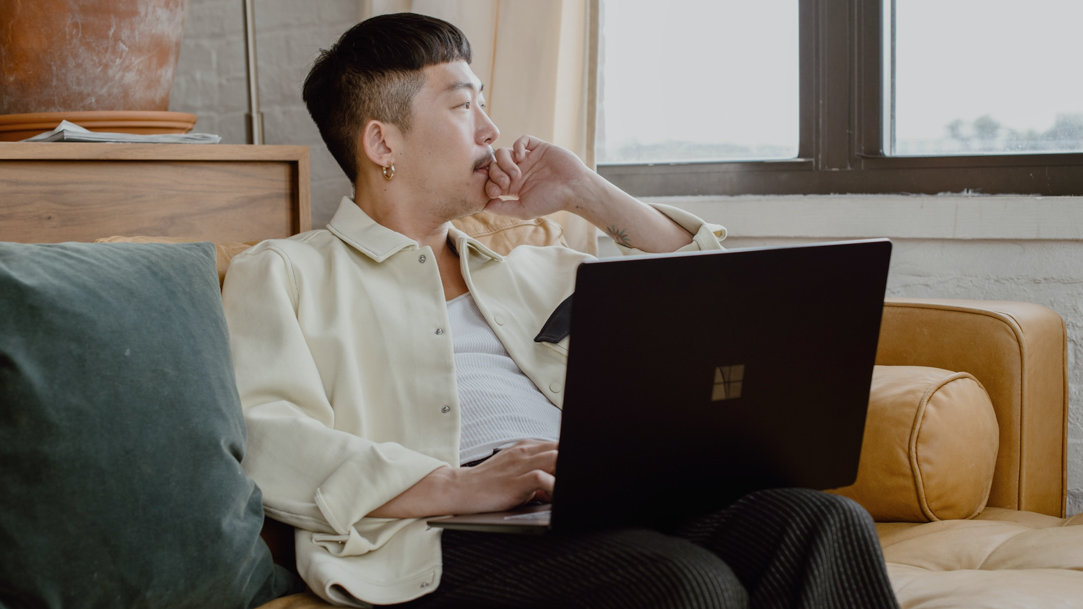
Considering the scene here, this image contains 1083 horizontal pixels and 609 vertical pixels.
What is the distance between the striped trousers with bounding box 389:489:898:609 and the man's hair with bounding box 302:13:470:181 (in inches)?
30.0

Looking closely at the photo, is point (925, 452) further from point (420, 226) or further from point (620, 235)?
point (420, 226)

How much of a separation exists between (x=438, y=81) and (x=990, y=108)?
3.51 ft

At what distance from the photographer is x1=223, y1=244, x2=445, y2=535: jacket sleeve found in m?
1.20

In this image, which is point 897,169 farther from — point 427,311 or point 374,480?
point 374,480

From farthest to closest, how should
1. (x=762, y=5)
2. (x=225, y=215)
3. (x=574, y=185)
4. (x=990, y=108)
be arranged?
(x=762, y=5)
(x=990, y=108)
(x=225, y=215)
(x=574, y=185)

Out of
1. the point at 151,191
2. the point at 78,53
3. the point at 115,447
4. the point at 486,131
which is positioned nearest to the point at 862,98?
the point at 486,131

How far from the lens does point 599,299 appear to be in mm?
909

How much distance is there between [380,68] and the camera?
63.4 inches

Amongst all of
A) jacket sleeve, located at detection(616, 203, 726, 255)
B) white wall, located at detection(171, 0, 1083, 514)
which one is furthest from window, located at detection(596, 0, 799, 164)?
jacket sleeve, located at detection(616, 203, 726, 255)

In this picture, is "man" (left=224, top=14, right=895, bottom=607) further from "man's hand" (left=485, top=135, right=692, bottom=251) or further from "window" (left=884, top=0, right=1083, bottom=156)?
"window" (left=884, top=0, right=1083, bottom=156)

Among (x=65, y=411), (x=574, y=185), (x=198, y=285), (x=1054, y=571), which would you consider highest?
(x=574, y=185)

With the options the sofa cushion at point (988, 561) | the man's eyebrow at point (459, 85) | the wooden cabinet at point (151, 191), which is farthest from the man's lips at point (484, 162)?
the sofa cushion at point (988, 561)

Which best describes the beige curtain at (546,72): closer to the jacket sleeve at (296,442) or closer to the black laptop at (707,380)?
the jacket sleeve at (296,442)

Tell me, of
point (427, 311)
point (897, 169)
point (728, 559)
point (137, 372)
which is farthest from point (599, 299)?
point (897, 169)
